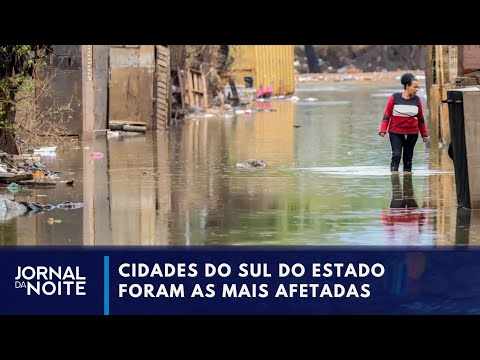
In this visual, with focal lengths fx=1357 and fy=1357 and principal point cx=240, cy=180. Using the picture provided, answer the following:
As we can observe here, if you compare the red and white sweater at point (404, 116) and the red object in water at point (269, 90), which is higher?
the red object in water at point (269, 90)

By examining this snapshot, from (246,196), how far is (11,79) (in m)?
4.67

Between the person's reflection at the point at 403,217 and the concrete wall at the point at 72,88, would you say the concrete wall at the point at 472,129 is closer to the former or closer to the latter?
the person's reflection at the point at 403,217

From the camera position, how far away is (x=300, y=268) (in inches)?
465

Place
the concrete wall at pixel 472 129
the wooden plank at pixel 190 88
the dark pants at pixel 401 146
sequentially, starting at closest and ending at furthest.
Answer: the concrete wall at pixel 472 129, the dark pants at pixel 401 146, the wooden plank at pixel 190 88

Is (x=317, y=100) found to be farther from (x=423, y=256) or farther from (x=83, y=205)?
(x=423, y=256)

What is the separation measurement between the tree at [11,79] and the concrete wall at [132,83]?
9.58 meters

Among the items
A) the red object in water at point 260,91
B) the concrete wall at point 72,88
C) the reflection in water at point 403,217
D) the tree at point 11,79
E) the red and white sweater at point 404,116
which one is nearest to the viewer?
the reflection in water at point 403,217

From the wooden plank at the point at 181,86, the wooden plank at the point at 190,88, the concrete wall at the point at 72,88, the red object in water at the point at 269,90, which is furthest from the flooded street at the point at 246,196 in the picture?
the red object in water at the point at 269,90

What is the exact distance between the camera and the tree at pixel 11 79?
19141 mm

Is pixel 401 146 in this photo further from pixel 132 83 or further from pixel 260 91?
pixel 260 91

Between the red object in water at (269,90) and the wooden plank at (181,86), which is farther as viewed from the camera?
the red object in water at (269,90)
